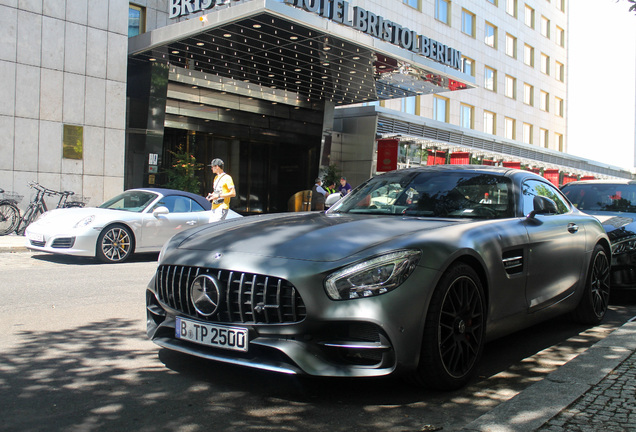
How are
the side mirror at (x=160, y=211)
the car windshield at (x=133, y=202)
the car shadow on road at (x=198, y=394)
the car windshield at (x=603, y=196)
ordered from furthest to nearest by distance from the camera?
the car windshield at (x=133, y=202) → the side mirror at (x=160, y=211) → the car windshield at (x=603, y=196) → the car shadow on road at (x=198, y=394)

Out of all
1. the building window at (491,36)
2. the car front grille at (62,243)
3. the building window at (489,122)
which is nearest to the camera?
the car front grille at (62,243)

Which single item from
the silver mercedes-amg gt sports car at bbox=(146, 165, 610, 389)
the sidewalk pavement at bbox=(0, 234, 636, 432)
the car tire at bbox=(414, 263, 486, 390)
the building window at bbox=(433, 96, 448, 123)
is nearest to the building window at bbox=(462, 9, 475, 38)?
the building window at bbox=(433, 96, 448, 123)

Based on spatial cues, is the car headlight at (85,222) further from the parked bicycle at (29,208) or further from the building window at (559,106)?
the building window at (559,106)

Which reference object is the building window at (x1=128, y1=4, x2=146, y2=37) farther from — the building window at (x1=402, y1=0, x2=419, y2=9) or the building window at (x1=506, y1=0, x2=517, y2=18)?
the building window at (x1=506, y1=0, x2=517, y2=18)

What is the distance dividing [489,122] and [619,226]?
A: 32.8 meters

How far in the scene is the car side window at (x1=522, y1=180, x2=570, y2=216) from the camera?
5105mm

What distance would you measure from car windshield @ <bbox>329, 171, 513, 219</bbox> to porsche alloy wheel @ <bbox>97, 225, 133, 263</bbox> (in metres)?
6.11

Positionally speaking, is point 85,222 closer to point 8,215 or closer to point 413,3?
point 8,215

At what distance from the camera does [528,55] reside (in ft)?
145

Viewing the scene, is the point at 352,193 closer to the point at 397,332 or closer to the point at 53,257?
the point at 397,332

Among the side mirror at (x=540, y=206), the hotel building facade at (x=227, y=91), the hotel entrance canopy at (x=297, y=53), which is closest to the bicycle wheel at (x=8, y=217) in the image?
the hotel building facade at (x=227, y=91)

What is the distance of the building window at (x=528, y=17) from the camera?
4367cm

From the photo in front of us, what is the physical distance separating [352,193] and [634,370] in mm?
2590

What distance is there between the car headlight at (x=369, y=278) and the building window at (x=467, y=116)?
33.6 metres
